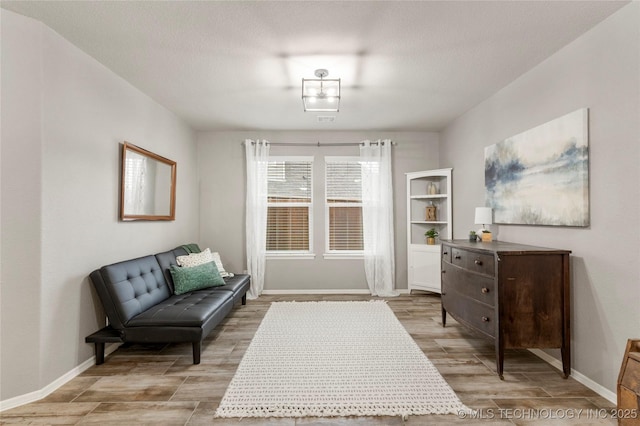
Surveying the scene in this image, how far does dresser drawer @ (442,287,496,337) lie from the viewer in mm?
2340

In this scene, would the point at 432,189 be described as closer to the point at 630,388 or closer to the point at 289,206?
the point at 289,206

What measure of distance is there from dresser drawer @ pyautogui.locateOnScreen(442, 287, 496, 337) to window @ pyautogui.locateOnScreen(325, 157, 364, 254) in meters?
1.97

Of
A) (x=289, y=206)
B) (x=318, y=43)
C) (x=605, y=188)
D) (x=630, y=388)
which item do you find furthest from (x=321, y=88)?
(x=630, y=388)

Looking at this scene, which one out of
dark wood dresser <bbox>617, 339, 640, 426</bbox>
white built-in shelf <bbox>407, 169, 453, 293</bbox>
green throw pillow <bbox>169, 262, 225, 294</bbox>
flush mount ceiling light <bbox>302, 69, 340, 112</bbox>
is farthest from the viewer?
white built-in shelf <bbox>407, 169, 453, 293</bbox>

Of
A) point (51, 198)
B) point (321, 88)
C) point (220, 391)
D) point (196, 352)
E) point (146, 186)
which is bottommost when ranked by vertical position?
point (220, 391)

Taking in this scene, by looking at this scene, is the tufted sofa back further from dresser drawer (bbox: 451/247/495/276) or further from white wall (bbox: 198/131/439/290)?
dresser drawer (bbox: 451/247/495/276)

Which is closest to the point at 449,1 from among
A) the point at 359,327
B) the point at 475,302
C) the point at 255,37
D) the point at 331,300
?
the point at 255,37

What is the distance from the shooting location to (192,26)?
6.97ft

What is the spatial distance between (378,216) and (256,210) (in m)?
1.94

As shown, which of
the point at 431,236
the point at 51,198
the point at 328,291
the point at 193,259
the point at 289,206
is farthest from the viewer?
the point at 289,206

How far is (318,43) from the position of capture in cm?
234

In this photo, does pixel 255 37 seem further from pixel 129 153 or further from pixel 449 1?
pixel 129 153

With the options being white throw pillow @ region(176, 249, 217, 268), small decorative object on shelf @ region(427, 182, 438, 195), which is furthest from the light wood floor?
small decorative object on shelf @ region(427, 182, 438, 195)

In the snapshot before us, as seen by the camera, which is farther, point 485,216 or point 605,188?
point 485,216
